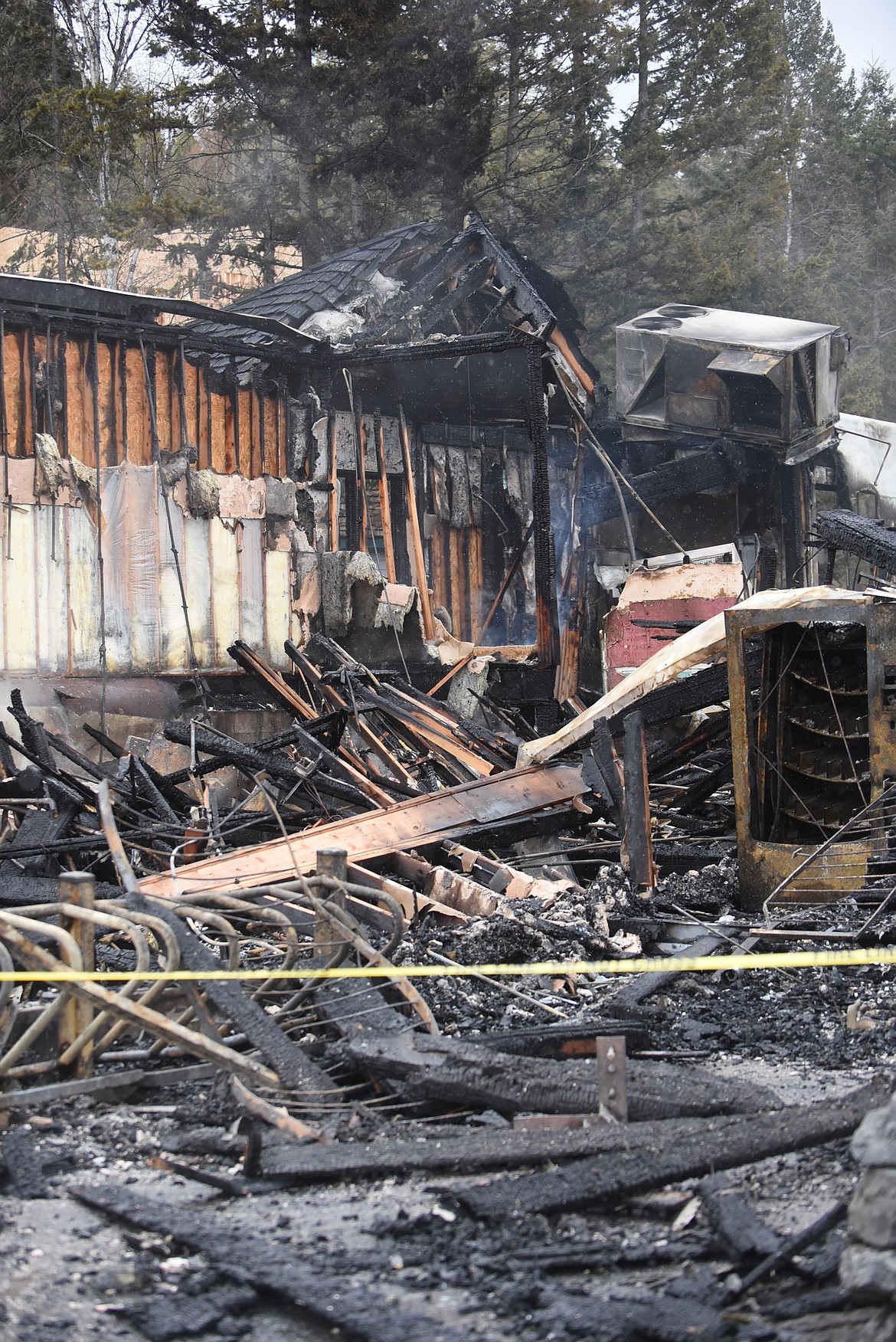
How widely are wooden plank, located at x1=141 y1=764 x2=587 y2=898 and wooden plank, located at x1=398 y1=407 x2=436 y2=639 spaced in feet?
15.5

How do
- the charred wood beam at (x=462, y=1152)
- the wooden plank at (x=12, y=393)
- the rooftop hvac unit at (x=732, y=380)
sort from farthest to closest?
A: the rooftop hvac unit at (x=732, y=380), the wooden plank at (x=12, y=393), the charred wood beam at (x=462, y=1152)

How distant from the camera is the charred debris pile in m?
3.28

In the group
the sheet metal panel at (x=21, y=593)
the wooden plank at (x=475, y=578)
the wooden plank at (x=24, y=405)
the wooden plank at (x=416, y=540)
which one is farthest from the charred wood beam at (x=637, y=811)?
the wooden plank at (x=475, y=578)

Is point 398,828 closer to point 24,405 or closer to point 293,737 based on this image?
point 293,737

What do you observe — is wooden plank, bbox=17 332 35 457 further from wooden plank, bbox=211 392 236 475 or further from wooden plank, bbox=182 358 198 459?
wooden plank, bbox=211 392 236 475

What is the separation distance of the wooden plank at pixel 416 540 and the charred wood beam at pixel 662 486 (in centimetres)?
387

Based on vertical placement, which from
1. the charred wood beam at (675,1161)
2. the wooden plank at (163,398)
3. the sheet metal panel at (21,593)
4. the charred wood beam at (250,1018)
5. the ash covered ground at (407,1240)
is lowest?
the ash covered ground at (407,1240)

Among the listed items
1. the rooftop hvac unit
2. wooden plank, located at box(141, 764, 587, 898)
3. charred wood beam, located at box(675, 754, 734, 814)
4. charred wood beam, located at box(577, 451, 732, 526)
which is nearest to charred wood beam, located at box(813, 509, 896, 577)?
charred wood beam, located at box(675, 754, 734, 814)

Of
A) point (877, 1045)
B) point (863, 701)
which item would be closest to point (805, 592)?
point (863, 701)

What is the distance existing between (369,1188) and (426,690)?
426 inches

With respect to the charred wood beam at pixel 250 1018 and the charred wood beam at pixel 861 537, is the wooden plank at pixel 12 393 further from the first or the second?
the charred wood beam at pixel 861 537

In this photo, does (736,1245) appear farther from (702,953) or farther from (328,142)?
(328,142)

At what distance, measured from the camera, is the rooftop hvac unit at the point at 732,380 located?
63.9 ft

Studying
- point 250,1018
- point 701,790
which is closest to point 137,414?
point 701,790
